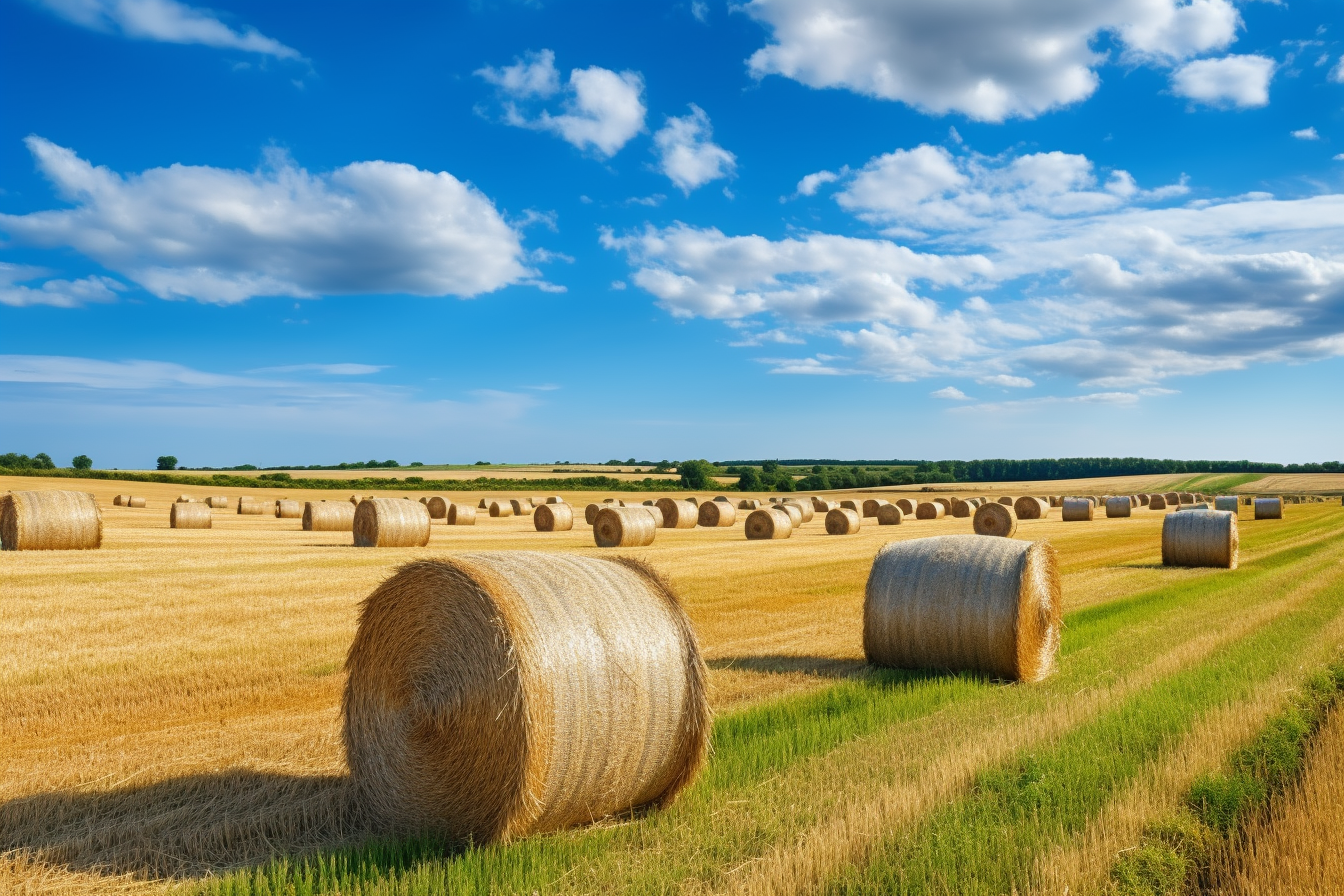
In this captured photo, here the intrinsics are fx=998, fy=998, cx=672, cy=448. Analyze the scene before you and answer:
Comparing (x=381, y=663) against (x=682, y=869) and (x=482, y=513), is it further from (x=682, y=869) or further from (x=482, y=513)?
(x=482, y=513)

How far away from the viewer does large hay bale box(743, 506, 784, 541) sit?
29250mm

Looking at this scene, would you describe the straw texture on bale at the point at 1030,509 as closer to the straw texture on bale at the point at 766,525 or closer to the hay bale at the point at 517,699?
the straw texture on bale at the point at 766,525

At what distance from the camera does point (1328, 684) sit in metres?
8.30

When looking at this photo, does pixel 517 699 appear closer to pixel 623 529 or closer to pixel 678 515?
pixel 623 529

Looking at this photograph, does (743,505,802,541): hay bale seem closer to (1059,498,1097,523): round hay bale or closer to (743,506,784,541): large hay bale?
(743,506,784,541): large hay bale

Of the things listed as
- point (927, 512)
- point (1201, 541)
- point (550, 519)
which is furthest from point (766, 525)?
point (927, 512)

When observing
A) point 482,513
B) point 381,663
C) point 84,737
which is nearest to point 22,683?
point 84,737

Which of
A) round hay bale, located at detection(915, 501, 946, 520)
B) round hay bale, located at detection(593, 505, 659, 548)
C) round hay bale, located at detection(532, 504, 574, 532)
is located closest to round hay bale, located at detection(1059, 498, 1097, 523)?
round hay bale, located at detection(915, 501, 946, 520)

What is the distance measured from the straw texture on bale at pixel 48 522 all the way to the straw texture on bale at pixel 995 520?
79.2 feet

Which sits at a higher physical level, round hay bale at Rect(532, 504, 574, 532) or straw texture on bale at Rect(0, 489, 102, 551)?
straw texture on bale at Rect(0, 489, 102, 551)

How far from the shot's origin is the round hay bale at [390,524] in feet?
76.4

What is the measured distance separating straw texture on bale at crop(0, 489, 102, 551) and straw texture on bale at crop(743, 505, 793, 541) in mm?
16695

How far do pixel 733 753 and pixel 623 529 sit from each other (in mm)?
18629

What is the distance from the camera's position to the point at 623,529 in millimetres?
25078
